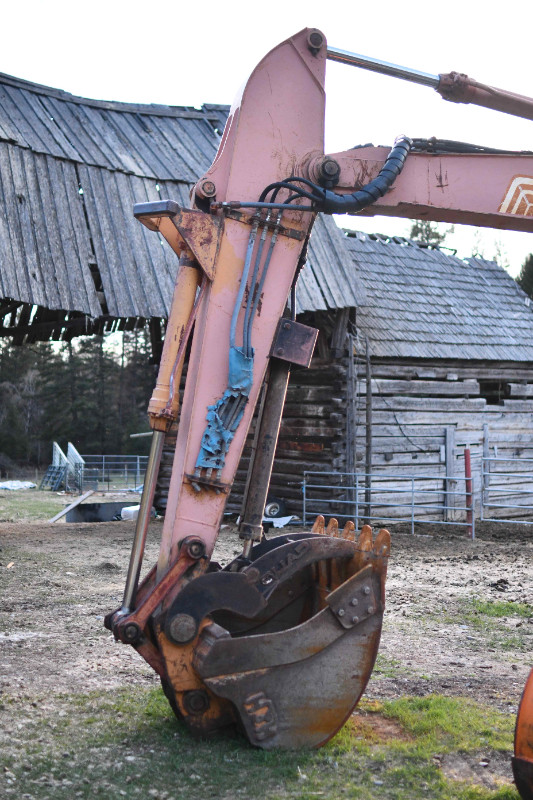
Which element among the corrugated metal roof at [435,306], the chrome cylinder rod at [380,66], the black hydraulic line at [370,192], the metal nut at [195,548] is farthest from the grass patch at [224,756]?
the corrugated metal roof at [435,306]

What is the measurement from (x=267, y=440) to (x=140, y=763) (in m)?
1.60

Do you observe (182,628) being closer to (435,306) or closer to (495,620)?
(495,620)

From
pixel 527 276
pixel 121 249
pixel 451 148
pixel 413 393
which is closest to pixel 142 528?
pixel 451 148

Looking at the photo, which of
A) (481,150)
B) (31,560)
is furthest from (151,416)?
(31,560)

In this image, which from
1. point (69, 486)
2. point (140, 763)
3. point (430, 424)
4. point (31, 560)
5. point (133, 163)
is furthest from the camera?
point (69, 486)

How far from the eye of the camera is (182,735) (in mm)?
3953

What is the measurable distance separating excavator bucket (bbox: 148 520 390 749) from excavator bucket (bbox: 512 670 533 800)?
949 millimetres

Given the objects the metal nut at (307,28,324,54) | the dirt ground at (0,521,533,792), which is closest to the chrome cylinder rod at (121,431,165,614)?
the dirt ground at (0,521,533,792)

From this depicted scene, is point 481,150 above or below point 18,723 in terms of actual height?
above

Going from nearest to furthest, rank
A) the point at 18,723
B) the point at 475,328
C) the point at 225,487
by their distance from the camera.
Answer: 1. the point at 225,487
2. the point at 18,723
3. the point at 475,328

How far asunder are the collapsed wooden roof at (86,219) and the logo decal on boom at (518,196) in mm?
8250

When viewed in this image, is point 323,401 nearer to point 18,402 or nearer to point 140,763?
point 140,763

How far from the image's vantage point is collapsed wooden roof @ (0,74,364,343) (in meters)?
11.9

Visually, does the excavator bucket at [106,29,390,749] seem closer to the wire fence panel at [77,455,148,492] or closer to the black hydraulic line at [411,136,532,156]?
the black hydraulic line at [411,136,532,156]
